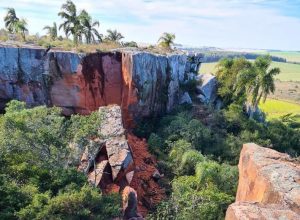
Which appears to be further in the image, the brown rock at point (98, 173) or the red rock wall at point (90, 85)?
the red rock wall at point (90, 85)

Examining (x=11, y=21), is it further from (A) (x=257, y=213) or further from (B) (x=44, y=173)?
(A) (x=257, y=213)

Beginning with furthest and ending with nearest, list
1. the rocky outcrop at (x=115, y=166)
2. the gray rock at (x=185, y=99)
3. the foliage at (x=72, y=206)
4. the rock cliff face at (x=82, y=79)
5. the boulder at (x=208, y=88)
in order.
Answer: the boulder at (x=208, y=88)
the gray rock at (x=185, y=99)
the rock cliff face at (x=82, y=79)
the rocky outcrop at (x=115, y=166)
the foliage at (x=72, y=206)

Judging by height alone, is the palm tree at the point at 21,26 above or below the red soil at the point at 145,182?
above

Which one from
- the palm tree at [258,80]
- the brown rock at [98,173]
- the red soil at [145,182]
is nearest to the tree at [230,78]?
the palm tree at [258,80]

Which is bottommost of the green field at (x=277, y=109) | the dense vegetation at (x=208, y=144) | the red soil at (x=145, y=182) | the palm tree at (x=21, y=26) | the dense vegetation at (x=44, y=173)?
the green field at (x=277, y=109)

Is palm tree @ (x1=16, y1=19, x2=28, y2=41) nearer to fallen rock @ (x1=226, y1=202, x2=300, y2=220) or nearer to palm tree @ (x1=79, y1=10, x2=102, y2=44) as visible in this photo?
palm tree @ (x1=79, y1=10, x2=102, y2=44)

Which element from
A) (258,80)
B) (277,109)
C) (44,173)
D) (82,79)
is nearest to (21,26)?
(82,79)

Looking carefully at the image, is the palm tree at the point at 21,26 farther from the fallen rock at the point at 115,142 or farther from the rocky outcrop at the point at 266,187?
the rocky outcrop at the point at 266,187
